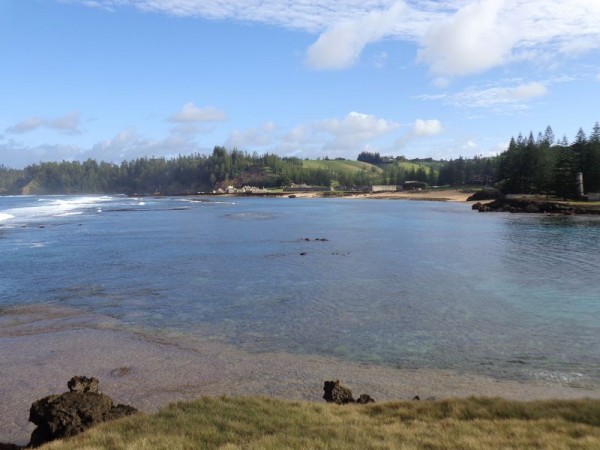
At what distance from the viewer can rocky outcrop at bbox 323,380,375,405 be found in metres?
13.9

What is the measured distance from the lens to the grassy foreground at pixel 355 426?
994 cm

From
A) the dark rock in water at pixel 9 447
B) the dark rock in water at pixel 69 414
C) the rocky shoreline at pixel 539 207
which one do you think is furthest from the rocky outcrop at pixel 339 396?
the rocky shoreline at pixel 539 207

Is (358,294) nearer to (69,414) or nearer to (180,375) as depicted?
(180,375)

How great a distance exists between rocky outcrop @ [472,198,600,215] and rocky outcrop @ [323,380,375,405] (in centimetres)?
9811

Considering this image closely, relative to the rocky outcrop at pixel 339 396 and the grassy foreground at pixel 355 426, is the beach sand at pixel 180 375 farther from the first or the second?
the grassy foreground at pixel 355 426

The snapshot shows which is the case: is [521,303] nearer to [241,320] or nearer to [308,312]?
[308,312]

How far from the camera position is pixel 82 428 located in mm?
11344

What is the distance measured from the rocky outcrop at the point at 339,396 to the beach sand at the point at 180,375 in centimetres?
93

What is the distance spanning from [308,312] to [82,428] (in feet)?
50.5

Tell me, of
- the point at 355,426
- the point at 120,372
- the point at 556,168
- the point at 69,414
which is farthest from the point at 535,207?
the point at 69,414

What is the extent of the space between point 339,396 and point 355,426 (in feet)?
10.1

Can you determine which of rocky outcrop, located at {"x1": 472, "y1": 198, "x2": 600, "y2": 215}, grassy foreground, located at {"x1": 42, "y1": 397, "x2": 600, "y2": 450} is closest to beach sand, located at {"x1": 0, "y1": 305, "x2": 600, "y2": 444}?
grassy foreground, located at {"x1": 42, "y1": 397, "x2": 600, "y2": 450}

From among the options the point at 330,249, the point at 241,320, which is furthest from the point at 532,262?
the point at 241,320

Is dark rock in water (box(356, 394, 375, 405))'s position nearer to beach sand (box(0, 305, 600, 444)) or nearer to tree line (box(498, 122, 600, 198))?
beach sand (box(0, 305, 600, 444))
